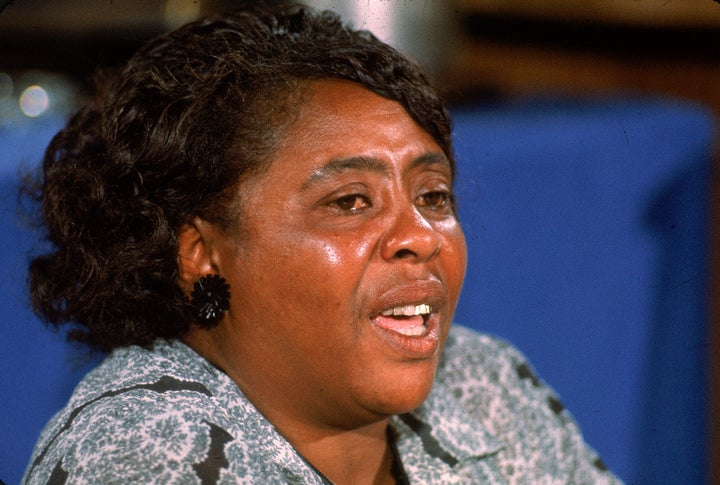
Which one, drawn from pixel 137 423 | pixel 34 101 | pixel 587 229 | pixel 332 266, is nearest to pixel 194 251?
pixel 332 266

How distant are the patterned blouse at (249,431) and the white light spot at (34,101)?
3.84 ft

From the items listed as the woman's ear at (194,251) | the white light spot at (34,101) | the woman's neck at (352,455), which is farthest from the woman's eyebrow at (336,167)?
the white light spot at (34,101)

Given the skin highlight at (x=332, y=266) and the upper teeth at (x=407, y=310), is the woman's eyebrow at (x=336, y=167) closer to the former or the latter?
the skin highlight at (x=332, y=266)

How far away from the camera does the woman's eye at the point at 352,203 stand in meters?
1.47

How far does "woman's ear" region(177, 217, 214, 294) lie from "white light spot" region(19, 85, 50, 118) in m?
1.16

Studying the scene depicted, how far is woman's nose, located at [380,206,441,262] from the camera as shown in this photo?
1.45 metres

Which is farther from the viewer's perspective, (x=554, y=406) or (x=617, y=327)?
(x=617, y=327)

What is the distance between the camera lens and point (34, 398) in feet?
6.82

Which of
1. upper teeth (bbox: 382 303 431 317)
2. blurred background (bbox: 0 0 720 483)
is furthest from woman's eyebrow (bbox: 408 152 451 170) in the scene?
blurred background (bbox: 0 0 720 483)

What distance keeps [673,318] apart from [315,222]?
1.64m

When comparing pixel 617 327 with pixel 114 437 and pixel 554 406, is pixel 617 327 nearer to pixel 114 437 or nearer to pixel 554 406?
pixel 554 406

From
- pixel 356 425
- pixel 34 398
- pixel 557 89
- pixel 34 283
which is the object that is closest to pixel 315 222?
pixel 356 425

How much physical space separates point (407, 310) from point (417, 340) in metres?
0.05

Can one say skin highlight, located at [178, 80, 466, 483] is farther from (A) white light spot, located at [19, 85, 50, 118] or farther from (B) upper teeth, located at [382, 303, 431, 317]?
(A) white light spot, located at [19, 85, 50, 118]
